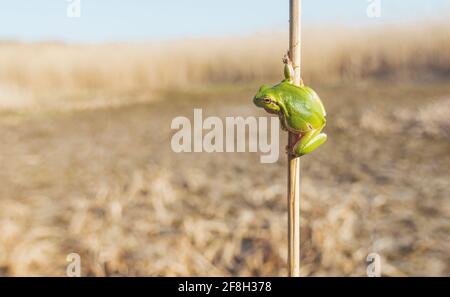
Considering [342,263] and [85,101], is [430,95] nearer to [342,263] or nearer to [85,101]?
[342,263]

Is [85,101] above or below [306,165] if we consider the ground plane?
above

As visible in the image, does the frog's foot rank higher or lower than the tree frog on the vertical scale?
lower

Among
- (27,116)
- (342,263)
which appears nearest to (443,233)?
(342,263)

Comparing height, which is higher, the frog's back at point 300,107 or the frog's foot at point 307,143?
the frog's back at point 300,107
